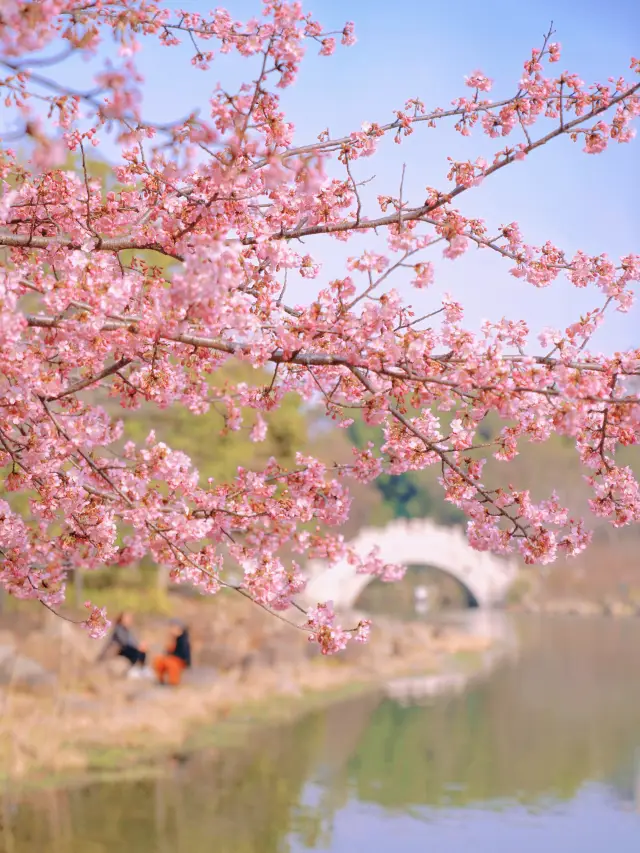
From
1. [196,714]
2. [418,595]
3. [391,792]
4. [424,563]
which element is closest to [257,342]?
[391,792]

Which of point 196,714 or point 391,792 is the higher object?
point 196,714

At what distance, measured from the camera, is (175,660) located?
18.1 meters

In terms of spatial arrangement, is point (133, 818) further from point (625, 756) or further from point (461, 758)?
point (625, 756)

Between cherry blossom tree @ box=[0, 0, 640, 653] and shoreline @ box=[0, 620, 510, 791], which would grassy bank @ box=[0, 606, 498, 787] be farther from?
cherry blossom tree @ box=[0, 0, 640, 653]

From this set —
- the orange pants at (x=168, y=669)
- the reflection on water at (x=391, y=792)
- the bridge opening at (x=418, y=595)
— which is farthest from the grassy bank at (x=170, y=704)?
the bridge opening at (x=418, y=595)

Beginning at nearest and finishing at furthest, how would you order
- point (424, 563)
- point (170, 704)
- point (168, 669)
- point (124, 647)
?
point (170, 704) → point (168, 669) → point (124, 647) → point (424, 563)

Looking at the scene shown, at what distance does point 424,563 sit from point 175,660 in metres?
22.8

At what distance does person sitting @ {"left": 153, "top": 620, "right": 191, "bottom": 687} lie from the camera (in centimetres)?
1792

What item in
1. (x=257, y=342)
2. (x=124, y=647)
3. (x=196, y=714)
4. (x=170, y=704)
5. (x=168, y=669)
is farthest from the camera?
(x=124, y=647)

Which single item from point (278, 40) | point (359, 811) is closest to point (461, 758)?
point (359, 811)

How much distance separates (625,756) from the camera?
54.7ft

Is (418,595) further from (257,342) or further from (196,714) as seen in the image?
(257,342)

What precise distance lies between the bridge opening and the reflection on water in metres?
23.0

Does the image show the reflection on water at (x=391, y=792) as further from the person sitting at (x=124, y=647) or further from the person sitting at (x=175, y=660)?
the person sitting at (x=124, y=647)
